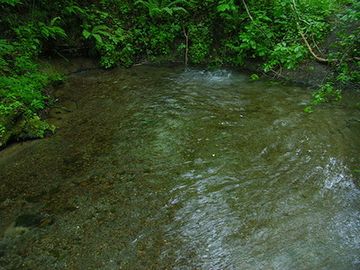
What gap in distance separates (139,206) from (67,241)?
3.02 ft

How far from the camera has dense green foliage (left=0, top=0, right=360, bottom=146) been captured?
24.2ft

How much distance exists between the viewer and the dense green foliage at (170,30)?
739 centimetres

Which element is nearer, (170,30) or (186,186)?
(186,186)

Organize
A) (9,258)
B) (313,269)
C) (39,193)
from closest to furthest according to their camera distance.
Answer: (313,269) → (9,258) → (39,193)

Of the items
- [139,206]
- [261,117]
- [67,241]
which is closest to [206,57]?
[261,117]

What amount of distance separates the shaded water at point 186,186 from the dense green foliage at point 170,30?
1706mm

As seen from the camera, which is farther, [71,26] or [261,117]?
[71,26]

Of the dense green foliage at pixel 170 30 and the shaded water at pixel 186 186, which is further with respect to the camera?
the dense green foliage at pixel 170 30

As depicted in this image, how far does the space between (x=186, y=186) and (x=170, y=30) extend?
19.0 ft

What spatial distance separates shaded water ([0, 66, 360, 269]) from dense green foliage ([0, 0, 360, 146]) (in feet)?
5.60

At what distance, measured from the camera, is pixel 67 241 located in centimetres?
362

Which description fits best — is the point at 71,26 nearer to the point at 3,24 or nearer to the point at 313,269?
the point at 3,24

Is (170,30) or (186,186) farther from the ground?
(170,30)

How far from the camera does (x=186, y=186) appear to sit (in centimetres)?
441
